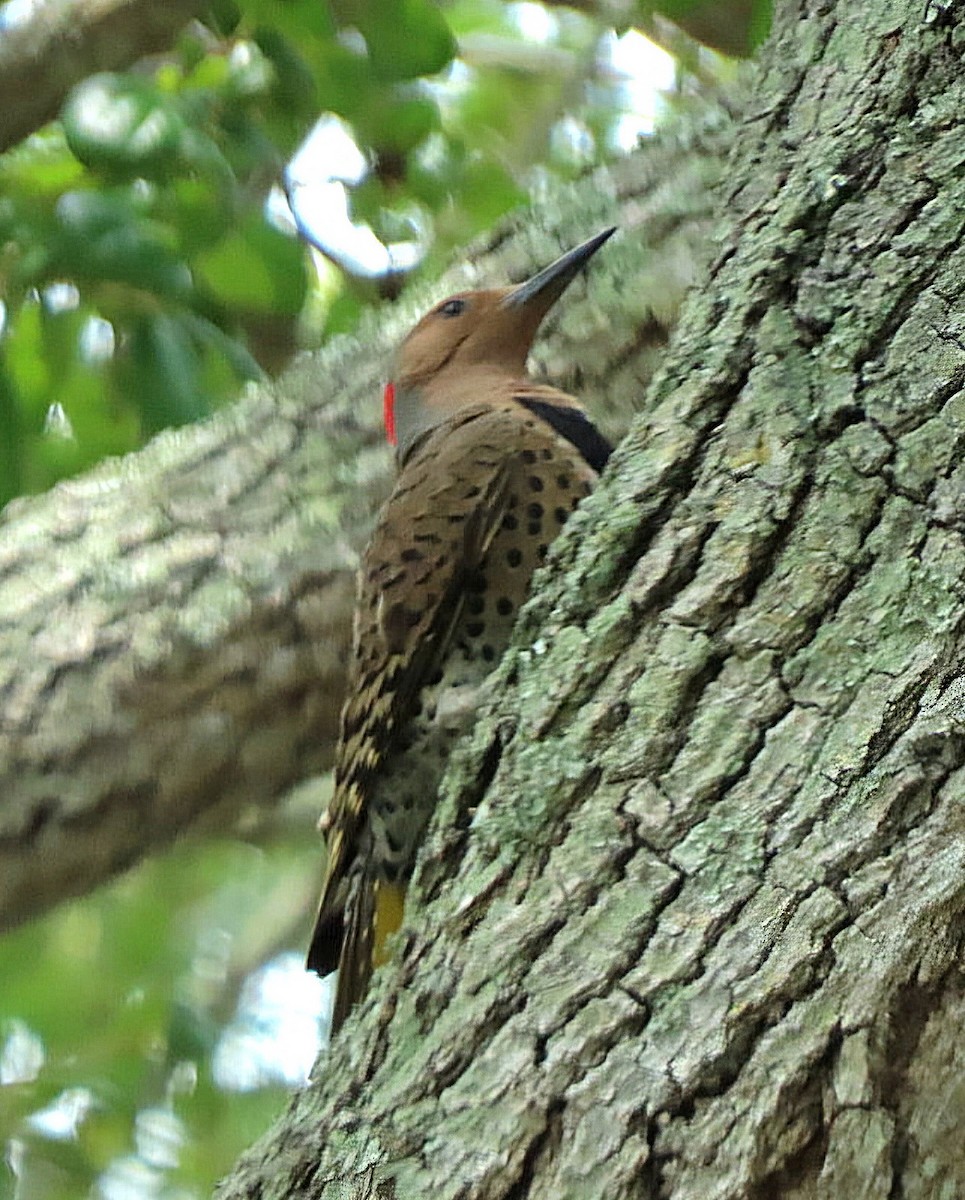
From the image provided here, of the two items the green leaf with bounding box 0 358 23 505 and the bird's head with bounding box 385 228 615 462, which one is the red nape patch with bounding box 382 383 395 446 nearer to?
the bird's head with bounding box 385 228 615 462

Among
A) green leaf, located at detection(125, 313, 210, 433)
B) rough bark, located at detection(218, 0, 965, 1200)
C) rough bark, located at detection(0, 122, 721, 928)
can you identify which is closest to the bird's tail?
rough bark, located at detection(218, 0, 965, 1200)

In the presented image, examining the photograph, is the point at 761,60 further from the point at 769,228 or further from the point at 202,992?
the point at 202,992

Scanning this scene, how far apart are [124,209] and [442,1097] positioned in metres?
1.62

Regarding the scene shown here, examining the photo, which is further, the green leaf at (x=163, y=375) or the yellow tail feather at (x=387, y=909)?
the green leaf at (x=163, y=375)

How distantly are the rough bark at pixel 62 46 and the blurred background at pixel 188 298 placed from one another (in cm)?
3

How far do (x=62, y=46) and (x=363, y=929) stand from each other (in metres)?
1.68

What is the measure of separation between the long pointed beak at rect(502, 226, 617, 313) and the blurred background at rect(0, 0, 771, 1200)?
1.21ft

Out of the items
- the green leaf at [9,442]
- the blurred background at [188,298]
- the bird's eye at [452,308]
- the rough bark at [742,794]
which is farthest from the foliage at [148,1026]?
the rough bark at [742,794]

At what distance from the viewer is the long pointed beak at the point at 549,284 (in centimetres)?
231

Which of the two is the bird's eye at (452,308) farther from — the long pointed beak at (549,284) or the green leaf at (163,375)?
the green leaf at (163,375)

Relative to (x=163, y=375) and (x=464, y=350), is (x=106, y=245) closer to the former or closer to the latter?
(x=163, y=375)

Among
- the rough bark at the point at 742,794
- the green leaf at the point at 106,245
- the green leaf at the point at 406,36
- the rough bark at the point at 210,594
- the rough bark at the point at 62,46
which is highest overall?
the rough bark at the point at 62,46

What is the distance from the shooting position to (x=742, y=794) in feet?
3.68

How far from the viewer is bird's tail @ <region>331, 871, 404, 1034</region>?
5.77 feet
